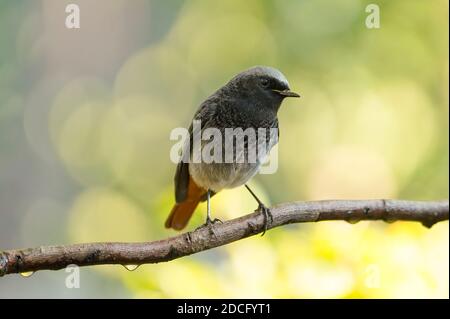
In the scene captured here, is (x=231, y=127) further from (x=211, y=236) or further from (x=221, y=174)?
(x=211, y=236)

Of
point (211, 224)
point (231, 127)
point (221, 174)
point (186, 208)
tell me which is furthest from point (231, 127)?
point (211, 224)

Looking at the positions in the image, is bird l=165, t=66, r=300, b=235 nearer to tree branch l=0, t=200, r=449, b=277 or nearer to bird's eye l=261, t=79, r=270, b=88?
bird's eye l=261, t=79, r=270, b=88

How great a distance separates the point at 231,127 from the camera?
8.50ft

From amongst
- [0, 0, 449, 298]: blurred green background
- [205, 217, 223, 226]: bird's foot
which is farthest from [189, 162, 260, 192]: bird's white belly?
[0, 0, 449, 298]: blurred green background

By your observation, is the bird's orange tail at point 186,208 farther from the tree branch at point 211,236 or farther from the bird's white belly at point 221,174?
the tree branch at point 211,236

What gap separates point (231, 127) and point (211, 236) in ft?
2.17

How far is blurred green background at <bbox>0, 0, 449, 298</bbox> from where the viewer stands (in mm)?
3795

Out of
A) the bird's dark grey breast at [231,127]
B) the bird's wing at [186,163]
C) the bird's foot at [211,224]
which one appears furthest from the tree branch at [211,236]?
the bird's wing at [186,163]

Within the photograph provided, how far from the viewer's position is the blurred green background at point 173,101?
379cm

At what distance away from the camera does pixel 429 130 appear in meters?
4.30

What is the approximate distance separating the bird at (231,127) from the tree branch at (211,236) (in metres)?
0.26

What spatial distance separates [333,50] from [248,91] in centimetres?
184
